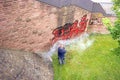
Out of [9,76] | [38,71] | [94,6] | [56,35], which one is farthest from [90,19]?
[9,76]

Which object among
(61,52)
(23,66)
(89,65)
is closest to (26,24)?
(23,66)

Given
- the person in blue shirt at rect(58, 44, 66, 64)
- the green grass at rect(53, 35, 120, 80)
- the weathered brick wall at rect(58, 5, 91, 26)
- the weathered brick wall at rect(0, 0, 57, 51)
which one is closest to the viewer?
the weathered brick wall at rect(0, 0, 57, 51)

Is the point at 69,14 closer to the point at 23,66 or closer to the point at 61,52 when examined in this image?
the point at 61,52

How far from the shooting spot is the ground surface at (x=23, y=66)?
11.6 metres

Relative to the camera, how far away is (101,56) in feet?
56.2

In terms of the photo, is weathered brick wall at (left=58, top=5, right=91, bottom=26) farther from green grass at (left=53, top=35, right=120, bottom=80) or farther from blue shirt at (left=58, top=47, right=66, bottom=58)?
green grass at (left=53, top=35, right=120, bottom=80)

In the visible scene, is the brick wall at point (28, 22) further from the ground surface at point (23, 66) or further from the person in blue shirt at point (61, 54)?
the person in blue shirt at point (61, 54)

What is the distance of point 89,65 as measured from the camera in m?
16.0

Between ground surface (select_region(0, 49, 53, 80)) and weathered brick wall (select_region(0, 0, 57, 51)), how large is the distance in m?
0.51

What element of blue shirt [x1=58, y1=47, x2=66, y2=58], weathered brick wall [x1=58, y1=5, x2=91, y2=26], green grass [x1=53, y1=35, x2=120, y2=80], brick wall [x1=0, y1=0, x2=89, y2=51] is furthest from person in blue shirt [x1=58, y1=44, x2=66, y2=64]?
weathered brick wall [x1=58, y1=5, x2=91, y2=26]

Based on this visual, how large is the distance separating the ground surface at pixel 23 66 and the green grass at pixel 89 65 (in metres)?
0.91

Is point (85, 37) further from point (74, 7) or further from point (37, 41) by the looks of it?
point (37, 41)

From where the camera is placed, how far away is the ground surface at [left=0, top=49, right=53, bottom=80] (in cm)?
1157

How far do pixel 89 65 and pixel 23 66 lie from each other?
5136 mm
